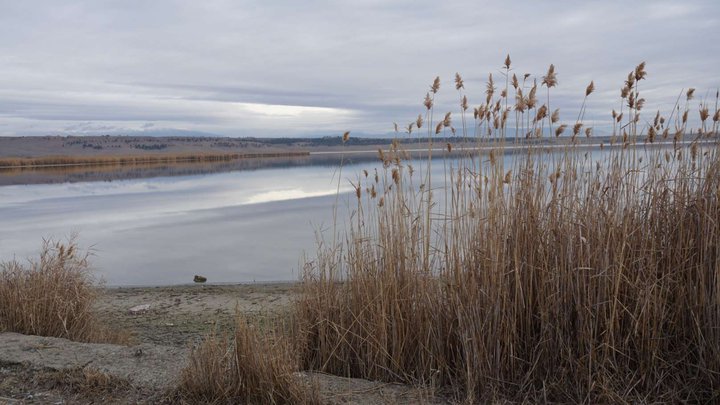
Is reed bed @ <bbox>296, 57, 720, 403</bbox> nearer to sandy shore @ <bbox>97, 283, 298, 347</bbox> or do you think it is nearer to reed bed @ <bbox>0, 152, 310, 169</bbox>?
sandy shore @ <bbox>97, 283, 298, 347</bbox>

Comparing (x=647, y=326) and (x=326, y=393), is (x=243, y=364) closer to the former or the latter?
(x=326, y=393)

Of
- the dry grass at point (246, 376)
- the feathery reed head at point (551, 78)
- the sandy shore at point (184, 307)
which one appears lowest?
the sandy shore at point (184, 307)

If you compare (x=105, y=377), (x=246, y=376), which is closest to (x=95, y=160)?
(x=105, y=377)

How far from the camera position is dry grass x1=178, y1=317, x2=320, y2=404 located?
3.61 metres

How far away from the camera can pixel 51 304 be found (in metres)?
5.60

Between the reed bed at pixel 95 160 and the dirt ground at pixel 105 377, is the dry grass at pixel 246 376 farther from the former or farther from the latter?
the reed bed at pixel 95 160

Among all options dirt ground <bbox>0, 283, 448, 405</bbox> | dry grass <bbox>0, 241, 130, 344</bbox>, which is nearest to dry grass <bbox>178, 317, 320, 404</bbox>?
dirt ground <bbox>0, 283, 448, 405</bbox>

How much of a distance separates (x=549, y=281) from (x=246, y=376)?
75.9 inches

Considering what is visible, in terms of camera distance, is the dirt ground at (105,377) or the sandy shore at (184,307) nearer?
the dirt ground at (105,377)

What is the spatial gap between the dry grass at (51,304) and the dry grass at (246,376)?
2.33 metres

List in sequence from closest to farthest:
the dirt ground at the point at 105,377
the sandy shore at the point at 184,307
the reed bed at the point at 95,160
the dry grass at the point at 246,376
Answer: the dry grass at the point at 246,376 < the dirt ground at the point at 105,377 < the sandy shore at the point at 184,307 < the reed bed at the point at 95,160

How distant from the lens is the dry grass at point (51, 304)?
18.1ft

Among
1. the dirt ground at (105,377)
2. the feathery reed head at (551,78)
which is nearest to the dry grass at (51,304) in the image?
the dirt ground at (105,377)

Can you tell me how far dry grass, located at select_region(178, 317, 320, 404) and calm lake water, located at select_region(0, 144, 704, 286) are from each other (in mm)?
1691
